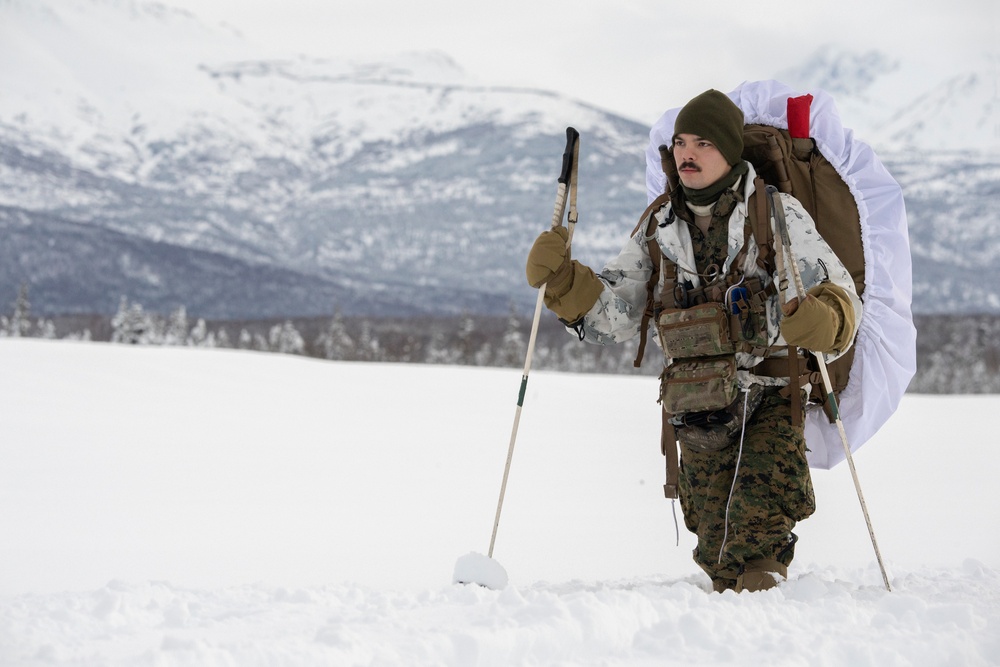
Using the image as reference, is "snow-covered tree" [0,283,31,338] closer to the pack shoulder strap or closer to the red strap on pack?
the pack shoulder strap

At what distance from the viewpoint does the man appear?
3.99m

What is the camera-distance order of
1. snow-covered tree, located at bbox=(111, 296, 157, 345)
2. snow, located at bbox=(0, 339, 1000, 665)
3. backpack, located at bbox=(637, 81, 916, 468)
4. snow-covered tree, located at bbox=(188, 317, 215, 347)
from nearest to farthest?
1. snow, located at bbox=(0, 339, 1000, 665)
2. backpack, located at bbox=(637, 81, 916, 468)
3. snow-covered tree, located at bbox=(111, 296, 157, 345)
4. snow-covered tree, located at bbox=(188, 317, 215, 347)

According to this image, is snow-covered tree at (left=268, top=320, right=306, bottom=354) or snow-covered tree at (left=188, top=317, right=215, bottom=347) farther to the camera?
snow-covered tree at (left=188, top=317, right=215, bottom=347)

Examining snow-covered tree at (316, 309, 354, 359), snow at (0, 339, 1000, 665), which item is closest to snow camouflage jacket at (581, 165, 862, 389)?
snow at (0, 339, 1000, 665)

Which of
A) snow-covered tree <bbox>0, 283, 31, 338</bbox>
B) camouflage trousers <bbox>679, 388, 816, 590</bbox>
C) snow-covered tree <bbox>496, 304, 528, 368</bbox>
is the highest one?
snow-covered tree <bbox>496, 304, 528, 368</bbox>

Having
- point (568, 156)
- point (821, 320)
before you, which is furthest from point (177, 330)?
point (821, 320)

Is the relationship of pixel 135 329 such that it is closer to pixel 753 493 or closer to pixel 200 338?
pixel 200 338

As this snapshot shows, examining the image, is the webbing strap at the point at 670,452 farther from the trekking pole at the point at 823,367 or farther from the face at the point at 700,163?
the face at the point at 700,163

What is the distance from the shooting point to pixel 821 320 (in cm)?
367

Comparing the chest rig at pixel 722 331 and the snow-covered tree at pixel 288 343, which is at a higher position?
the chest rig at pixel 722 331

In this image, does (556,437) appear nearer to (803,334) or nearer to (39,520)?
(39,520)

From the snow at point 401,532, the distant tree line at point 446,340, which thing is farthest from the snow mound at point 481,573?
the distant tree line at point 446,340

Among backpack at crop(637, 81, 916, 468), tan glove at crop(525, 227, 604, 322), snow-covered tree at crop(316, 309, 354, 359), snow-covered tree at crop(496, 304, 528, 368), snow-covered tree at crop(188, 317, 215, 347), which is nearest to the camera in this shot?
tan glove at crop(525, 227, 604, 322)

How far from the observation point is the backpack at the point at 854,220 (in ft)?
14.0
